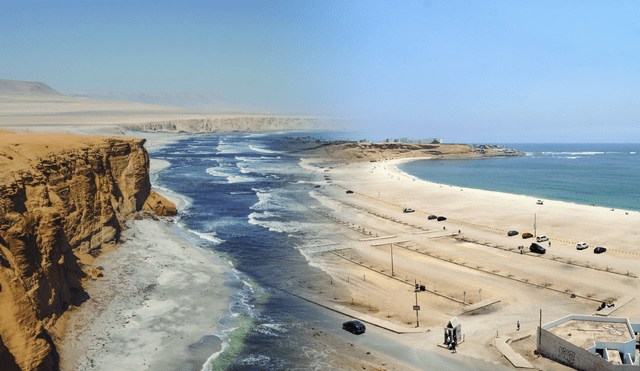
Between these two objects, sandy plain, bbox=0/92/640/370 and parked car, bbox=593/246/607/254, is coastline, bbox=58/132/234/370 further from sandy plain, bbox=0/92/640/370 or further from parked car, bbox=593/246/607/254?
parked car, bbox=593/246/607/254

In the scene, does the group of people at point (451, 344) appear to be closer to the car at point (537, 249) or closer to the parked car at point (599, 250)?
the car at point (537, 249)

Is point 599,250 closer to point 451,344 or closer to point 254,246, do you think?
point 451,344

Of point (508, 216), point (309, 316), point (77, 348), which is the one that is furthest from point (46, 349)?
point (508, 216)

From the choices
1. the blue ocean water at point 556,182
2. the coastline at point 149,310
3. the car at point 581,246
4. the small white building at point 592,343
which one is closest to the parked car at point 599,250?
the car at point 581,246

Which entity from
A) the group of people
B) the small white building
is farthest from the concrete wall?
the group of people

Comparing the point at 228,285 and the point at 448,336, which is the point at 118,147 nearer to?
the point at 228,285

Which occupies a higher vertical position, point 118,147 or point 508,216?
point 118,147
